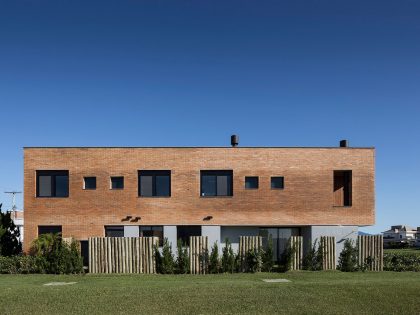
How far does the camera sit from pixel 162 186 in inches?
1118

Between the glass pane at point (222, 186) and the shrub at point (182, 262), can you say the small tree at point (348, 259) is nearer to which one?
the shrub at point (182, 262)

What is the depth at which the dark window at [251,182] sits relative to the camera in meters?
28.4

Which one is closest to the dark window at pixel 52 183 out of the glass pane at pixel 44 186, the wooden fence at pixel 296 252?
the glass pane at pixel 44 186

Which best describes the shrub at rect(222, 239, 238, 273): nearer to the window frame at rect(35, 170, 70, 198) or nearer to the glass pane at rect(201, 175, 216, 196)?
the glass pane at rect(201, 175, 216, 196)

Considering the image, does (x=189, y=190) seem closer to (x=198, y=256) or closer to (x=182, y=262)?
(x=198, y=256)

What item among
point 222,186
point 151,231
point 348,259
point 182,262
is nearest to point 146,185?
point 151,231

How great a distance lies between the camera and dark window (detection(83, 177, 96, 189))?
92.5ft

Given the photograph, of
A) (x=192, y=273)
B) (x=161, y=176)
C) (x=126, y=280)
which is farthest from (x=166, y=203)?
(x=126, y=280)

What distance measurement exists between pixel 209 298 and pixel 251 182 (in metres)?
14.7

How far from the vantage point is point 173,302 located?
1362 centimetres

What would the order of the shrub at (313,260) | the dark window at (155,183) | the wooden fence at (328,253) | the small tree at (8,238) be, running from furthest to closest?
the dark window at (155,183)
the small tree at (8,238)
the wooden fence at (328,253)
the shrub at (313,260)

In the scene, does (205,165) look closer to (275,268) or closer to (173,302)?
(275,268)

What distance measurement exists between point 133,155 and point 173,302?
15533 millimetres

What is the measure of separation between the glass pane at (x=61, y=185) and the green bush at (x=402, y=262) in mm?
17278
